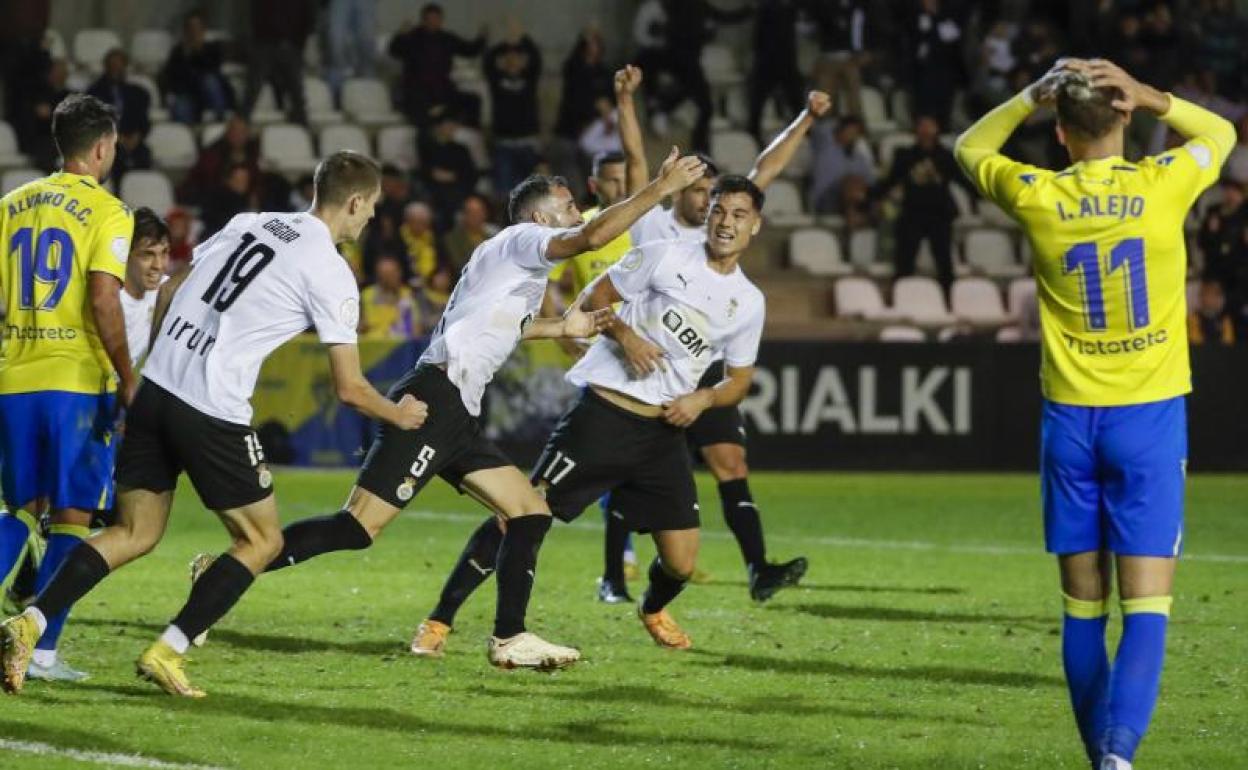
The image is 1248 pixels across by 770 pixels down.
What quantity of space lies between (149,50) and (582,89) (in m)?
5.04

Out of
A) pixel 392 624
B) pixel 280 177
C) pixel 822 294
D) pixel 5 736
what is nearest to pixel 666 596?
pixel 392 624

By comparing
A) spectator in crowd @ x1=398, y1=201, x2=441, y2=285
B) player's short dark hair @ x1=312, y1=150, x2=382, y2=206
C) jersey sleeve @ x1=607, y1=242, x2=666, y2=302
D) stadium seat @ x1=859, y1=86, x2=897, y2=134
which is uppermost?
player's short dark hair @ x1=312, y1=150, x2=382, y2=206

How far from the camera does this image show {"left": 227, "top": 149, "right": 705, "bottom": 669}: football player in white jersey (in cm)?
840

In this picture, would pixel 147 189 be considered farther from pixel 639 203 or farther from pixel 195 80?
pixel 639 203

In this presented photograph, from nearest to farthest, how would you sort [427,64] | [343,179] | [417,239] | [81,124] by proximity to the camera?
[343,179] < [81,124] < [417,239] < [427,64]

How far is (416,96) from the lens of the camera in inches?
904

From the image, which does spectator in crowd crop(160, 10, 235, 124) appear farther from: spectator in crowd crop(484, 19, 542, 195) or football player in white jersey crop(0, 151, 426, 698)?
football player in white jersey crop(0, 151, 426, 698)

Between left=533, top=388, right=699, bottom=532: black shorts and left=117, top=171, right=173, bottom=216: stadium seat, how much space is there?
13264 mm

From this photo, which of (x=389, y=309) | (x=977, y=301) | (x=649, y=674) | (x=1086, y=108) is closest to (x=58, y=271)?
(x=649, y=674)

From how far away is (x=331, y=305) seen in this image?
25.0 feet

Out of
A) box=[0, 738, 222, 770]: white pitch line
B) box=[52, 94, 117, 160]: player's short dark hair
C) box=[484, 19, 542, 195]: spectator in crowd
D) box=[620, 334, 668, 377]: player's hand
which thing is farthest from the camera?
box=[484, 19, 542, 195]: spectator in crowd

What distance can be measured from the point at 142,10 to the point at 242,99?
6.91 feet

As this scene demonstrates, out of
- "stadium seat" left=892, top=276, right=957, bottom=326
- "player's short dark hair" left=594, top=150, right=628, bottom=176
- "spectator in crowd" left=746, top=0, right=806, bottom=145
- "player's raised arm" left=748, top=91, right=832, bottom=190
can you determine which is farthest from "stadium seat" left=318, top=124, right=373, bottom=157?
"player's raised arm" left=748, top=91, right=832, bottom=190

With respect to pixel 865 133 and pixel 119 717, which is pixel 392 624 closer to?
pixel 119 717
